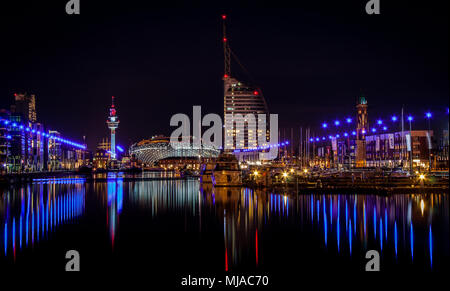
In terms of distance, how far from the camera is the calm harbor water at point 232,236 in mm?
13602

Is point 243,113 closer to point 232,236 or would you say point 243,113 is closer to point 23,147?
point 23,147

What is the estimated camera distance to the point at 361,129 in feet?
438

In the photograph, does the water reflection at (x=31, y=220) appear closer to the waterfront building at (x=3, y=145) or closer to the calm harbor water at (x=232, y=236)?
the calm harbor water at (x=232, y=236)

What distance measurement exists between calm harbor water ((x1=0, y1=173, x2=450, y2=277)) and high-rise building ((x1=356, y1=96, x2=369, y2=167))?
9160 centimetres

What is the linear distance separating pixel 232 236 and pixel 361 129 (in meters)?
122

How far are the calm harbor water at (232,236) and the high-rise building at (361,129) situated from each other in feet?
301

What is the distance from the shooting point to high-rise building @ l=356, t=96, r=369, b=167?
403ft

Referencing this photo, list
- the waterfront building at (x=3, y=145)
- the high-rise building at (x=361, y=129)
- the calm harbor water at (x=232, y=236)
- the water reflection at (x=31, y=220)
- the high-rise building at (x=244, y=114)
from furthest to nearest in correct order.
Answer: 1. the high-rise building at (x=244, y=114)
2. the high-rise building at (x=361, y=129)
3. the waterfront building at (x=3, y=145)
4. the water reflection at (x=31, y=220)
5. the calm harbor water at (x=232, y=236)

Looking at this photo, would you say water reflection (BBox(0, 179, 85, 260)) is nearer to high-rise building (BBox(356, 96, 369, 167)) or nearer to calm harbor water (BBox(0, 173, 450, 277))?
calm harbor water (BBox(0, 173, 450, 277))

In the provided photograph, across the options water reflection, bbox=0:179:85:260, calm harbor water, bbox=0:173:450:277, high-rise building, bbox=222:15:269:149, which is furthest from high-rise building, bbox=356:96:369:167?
water reflection, bbox=0:179:85:260

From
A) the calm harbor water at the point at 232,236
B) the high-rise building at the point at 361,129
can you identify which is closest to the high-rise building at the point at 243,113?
the high-rise building at the point at 361,129
